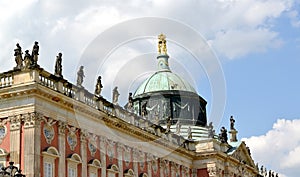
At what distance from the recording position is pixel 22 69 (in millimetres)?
30984

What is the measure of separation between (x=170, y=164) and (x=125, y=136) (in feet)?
26.2

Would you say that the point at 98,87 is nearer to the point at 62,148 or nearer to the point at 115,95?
the point at 115,95

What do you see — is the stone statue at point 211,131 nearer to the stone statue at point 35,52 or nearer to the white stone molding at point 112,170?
the white stone molding at point 112,170

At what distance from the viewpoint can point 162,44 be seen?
208 feet

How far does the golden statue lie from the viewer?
63500 millimetres

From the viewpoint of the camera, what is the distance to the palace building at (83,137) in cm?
3045

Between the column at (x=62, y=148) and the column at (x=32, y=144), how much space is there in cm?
202

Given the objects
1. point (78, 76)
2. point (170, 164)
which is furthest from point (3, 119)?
point (170, 164)

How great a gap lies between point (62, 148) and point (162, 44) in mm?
32675

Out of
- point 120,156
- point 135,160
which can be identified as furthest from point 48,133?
point 135,160

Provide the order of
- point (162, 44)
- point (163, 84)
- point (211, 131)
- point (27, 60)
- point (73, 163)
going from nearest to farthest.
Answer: point (27, 60) < point (73, 163) < point (211, 131) < point (163, 84) < point (162, 44)

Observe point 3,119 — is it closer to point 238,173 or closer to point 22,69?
point 22,69

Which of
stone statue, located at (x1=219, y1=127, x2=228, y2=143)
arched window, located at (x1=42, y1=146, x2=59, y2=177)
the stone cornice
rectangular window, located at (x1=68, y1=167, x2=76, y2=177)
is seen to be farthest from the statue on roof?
stone statue, located at (x1=219, y1=127, x2=228, y2=143)

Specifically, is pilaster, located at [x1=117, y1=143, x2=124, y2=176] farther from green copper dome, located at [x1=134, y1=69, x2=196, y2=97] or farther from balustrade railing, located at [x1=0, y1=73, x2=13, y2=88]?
green copper dome, located at [x1=134, y1=69, x2=196, y2=97]
